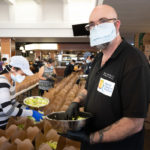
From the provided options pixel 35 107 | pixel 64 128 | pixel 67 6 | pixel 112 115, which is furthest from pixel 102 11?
pixel 67 6

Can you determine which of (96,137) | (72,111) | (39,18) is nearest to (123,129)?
(96,137)

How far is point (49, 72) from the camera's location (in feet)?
15.5

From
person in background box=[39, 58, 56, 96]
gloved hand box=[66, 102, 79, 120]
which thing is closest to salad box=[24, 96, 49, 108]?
gloved hand box=[66, 102, 79, 120]

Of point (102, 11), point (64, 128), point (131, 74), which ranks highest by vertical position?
point (102, 11)

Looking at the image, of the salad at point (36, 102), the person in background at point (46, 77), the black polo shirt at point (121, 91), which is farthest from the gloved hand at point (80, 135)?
the person in background at point (46, 77)

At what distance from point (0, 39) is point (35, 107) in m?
8.28

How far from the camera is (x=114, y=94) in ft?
2.93

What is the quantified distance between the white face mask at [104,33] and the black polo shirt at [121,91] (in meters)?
0.08

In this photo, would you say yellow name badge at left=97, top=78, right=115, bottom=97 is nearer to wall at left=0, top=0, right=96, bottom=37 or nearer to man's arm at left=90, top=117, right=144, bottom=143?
man's arm at left=90, top=117, right=144, bottom=143

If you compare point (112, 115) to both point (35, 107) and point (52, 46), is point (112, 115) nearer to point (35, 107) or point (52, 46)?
point (35, 107)

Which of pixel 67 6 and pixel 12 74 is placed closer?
pixel 12 74

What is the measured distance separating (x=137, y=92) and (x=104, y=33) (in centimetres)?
39

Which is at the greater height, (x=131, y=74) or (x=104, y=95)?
(x=131, y=74)

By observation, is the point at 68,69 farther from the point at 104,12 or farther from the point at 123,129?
the point at 123,129
